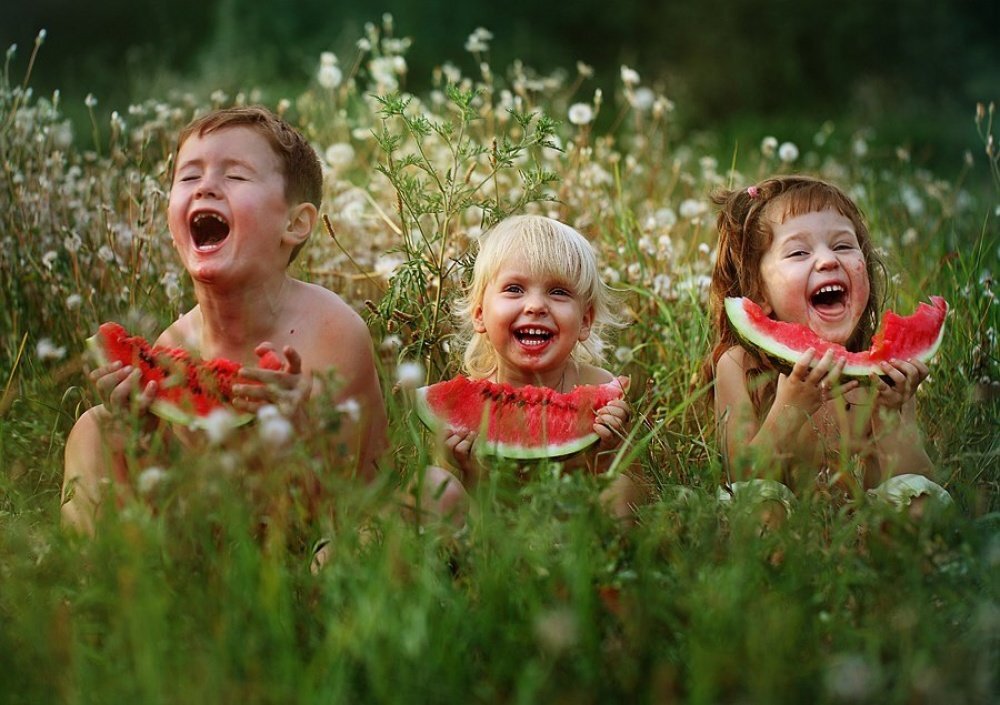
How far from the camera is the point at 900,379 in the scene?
11.4 feet

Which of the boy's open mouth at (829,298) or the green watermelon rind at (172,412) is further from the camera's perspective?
the boy's open mouth at (829,298)

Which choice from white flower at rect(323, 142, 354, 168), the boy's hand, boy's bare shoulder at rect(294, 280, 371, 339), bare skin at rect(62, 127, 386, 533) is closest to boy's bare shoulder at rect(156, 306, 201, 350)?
bare skin at rect(62, 127, 386, 533)

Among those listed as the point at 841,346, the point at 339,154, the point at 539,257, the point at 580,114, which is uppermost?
the point at 580,114

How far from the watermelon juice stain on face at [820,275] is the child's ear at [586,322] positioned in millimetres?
584

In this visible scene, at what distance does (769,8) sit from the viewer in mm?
17906

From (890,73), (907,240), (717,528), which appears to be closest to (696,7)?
(890,73)

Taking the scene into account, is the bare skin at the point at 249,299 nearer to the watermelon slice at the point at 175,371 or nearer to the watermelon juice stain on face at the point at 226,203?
the watermelon juice stain on face at the point at 226,203

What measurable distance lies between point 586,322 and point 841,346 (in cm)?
82

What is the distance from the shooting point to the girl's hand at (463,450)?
3.58 m

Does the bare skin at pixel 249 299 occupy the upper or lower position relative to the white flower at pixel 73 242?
lower

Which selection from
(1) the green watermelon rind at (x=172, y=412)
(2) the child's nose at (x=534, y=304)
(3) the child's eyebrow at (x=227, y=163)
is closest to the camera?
(1) the green watermelon rind at (x=172, y=412)

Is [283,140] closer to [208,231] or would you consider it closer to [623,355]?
[208,231]

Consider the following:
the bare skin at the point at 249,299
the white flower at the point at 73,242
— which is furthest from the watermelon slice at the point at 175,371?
the white flower at the point at 73,242

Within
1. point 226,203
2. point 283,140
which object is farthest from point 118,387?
point 283,140
